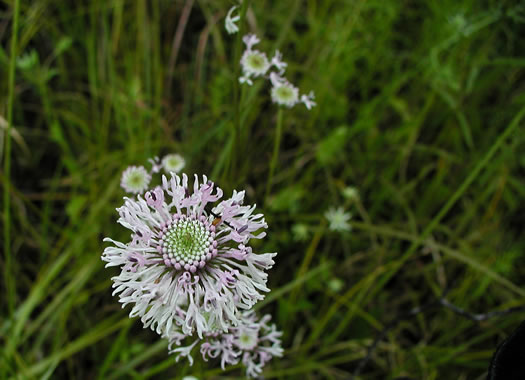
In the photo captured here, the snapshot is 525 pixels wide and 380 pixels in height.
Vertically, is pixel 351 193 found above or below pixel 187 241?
above

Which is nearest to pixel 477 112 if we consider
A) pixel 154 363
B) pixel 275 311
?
pixel 275 311

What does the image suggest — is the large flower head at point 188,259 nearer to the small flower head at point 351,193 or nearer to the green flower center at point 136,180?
the green flower center at point 136,180

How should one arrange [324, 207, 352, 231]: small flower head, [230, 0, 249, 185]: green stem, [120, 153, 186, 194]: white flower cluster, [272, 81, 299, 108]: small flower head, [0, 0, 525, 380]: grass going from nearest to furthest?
[230, 0, 249, 185]: green stem → [120, 153, 186, 194]: white flower cluster → [272, 81, 299, 108]: small flower head → [0, 0, 525, 380]: grass → [324, 207, 352, 231]: small flower head

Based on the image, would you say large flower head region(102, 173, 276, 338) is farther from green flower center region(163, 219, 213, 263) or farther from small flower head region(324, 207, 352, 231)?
small flower head region(324, 207, 352, 231)

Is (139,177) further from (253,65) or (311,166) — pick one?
(311,166)

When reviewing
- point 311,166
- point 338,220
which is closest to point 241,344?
point 338,220

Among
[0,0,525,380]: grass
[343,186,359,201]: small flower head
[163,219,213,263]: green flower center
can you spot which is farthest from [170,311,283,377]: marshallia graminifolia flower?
[343,186,359,201]: small flower head
